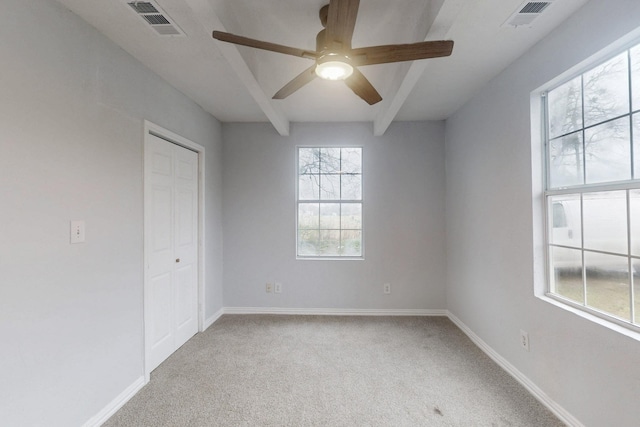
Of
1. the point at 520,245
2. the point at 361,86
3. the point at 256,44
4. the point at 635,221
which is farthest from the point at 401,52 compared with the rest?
the point at 520,245

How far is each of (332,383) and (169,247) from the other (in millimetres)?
1858

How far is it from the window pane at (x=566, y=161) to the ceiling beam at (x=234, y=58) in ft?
7.27

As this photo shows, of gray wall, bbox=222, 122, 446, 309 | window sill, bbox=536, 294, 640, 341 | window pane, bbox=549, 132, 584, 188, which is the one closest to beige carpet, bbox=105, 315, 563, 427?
gray wall, bbox=222, 122, 446, 309

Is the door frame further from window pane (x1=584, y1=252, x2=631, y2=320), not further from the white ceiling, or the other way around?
window pane (x1=584, y1=252, x2=631, y2=320)

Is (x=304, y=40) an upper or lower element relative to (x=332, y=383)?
upper

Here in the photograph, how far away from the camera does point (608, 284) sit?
1.55 metres

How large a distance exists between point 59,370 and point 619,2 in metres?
3.50

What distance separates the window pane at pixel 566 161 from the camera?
1740 millimetres

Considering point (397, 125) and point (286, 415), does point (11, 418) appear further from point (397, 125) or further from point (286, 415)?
point (397, 125)

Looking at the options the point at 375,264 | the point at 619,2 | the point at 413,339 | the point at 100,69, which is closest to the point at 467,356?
the point at 413,339

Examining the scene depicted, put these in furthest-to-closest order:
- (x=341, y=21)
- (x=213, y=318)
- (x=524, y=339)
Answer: (x=213, y=318) < (x=524, y=339) < (x=341, y=21)

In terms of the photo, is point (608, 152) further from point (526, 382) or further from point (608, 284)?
point (526, 382)

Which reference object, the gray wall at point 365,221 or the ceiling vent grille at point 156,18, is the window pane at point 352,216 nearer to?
the gray wall at point 365,221

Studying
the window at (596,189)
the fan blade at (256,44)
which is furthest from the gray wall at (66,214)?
the window at (596,189)
